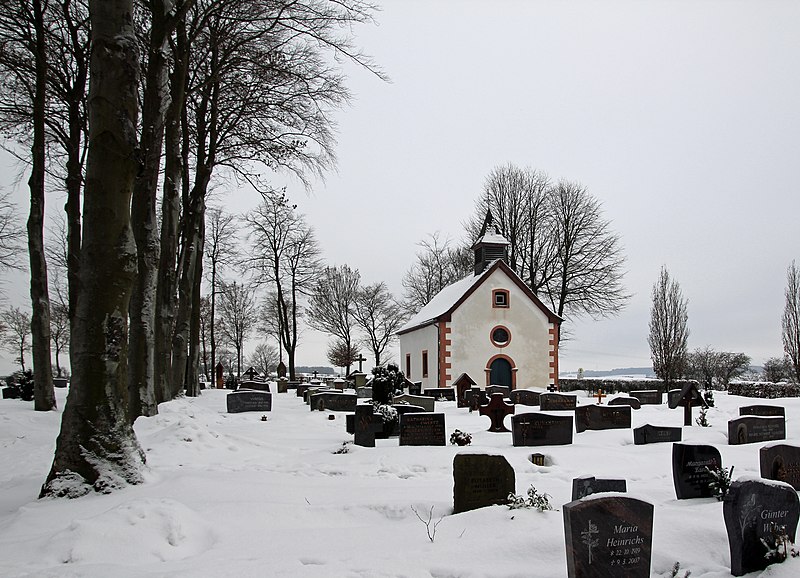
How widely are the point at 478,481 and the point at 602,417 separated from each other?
921 cm

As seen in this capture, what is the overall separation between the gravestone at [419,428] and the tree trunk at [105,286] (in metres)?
5.42

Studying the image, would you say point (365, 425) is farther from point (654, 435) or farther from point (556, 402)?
point (556, 402)

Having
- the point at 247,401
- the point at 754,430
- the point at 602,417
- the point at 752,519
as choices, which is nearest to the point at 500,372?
the point at 247,401

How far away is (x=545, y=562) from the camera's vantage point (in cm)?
497

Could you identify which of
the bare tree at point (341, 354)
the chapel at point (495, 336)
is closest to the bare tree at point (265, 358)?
the bare tree at point (341, 354)

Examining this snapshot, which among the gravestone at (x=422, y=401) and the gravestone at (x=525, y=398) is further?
the gravestone at (x=525, y=398)

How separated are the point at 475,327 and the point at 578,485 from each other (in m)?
25.6

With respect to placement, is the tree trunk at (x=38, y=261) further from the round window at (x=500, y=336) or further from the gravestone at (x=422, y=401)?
the round window at (x=500, y=336)

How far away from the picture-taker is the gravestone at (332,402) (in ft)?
66.1

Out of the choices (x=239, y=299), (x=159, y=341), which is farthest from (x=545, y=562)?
(x=239, y=299)

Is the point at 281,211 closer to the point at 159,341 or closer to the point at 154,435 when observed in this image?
the point at 159,341

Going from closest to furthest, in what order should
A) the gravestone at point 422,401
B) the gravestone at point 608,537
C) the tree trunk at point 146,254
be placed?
the gravestone at point 608,537 → the tree trunk at point 146,254 → the gravestone at point 422,401

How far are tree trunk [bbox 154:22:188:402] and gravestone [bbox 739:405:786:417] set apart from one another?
15816 millimetres

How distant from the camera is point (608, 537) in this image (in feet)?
15.2
